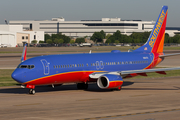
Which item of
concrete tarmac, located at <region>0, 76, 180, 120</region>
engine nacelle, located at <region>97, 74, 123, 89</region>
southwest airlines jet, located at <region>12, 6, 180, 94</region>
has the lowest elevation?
concrete tarmac, located at <region>0, 76, 180, 120</region>

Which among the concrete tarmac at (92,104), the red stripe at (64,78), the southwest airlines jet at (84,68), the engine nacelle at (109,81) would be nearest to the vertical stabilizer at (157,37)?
the southwest airlines jet at (84,68)

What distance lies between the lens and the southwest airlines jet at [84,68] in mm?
34781

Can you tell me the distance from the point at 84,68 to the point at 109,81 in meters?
3.60

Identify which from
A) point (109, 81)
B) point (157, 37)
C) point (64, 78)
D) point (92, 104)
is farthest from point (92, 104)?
point (157, 37)

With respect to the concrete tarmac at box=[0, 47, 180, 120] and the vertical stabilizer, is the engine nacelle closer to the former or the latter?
the concrete tarmac at box=[0, 47, 180, 120]

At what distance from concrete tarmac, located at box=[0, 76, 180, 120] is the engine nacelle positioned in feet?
2.83

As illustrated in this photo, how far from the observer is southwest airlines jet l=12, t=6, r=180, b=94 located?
34781 millimetres

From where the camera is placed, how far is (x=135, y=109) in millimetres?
27188

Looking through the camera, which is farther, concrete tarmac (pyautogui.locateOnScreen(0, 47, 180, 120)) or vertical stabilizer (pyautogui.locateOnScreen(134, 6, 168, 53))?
vertical stabilizer (pyautogui.locateOnScreen(134, 6, 168, 53))

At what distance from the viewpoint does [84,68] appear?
126 feet

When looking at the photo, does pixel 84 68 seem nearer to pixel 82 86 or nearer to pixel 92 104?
pixel 82 86

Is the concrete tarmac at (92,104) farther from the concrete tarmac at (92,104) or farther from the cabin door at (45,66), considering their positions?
the cabin door at (45,66)

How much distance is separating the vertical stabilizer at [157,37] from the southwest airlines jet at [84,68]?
0.73 m

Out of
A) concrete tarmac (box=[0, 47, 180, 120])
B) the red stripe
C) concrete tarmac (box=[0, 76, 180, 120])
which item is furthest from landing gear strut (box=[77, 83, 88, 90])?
the red stripe
